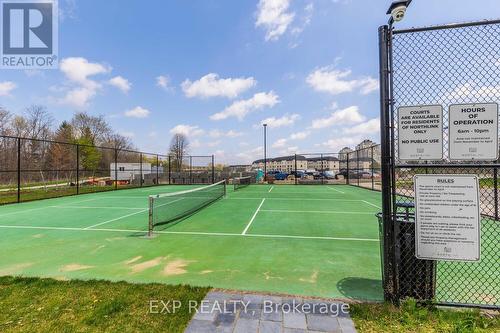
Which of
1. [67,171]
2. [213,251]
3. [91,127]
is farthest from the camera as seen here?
[91,127]

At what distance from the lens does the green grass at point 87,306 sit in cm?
259

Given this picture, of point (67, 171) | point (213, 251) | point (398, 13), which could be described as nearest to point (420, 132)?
point (398, 13)

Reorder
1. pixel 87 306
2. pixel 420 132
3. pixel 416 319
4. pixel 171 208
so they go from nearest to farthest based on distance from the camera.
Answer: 1. pixel 416 319
2. pixel 420 132
3. pixel 87 306
4. pixel 171 208

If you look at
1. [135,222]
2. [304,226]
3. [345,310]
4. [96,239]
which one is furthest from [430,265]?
[135,222]

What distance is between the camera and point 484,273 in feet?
12.8

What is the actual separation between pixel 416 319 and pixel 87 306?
350 cm

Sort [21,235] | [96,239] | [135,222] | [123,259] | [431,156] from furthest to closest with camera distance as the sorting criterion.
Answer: [135,222], [21,235], [96,239], [123,259], [431,156]

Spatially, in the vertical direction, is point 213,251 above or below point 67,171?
below

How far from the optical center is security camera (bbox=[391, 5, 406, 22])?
2.68 m

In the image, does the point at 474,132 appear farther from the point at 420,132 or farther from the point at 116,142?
the point at 116,142

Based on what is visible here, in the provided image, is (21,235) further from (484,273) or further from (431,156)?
(484,273)

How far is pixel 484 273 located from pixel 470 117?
8.87 ft

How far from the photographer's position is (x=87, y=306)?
117 inches

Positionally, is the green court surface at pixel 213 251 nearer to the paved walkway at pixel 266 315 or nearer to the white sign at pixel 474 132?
the paved walkway at pixel 266 315
